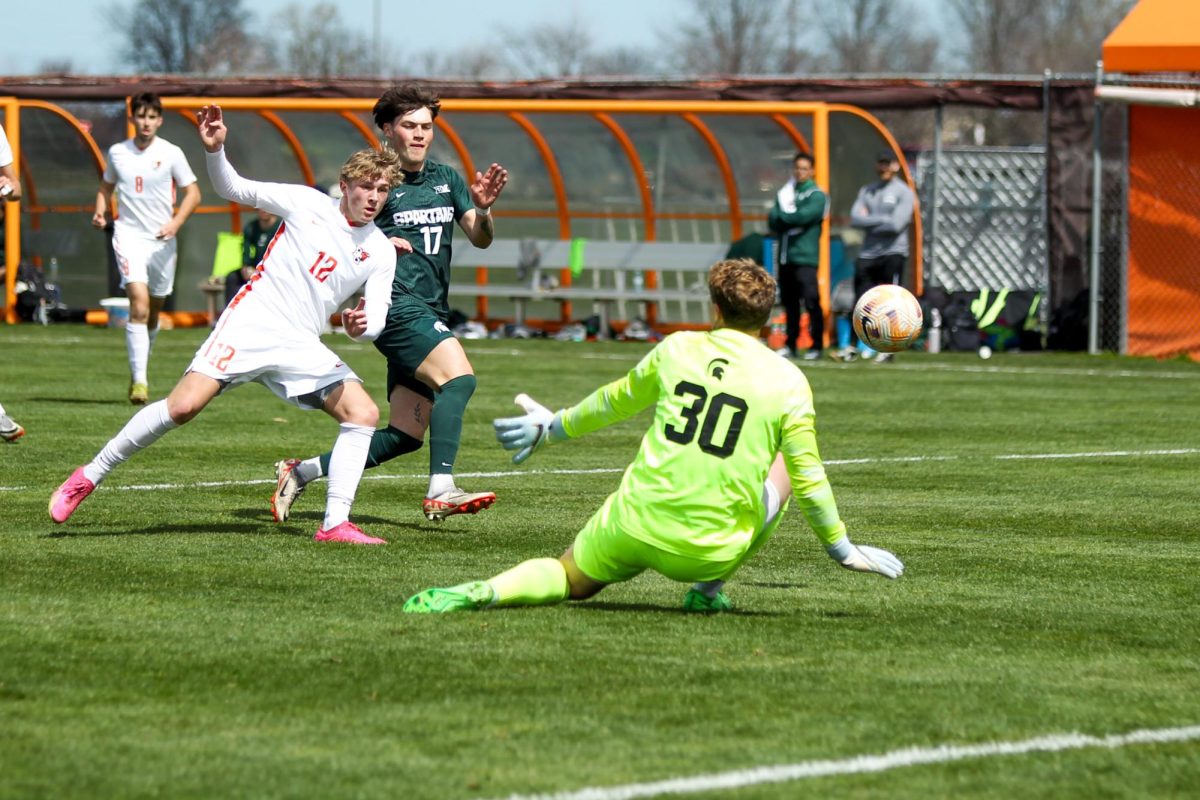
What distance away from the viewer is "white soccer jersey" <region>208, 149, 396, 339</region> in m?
7.89

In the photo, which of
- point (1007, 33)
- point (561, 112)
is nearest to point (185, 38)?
point (1007, 33)

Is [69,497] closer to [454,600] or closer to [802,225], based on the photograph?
[454,600]

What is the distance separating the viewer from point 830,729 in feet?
15.5

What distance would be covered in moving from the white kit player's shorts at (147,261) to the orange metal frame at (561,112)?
28.7 feet

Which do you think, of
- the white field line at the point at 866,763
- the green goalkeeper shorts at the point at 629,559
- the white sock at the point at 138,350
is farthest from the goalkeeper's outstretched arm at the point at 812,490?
the white sock at the point at 138,350

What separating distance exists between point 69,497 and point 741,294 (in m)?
3.25

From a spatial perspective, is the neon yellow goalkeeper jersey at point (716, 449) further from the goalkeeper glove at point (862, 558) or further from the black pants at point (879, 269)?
the black pants at point (879, 269)

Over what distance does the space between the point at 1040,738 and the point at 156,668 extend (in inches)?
92.7

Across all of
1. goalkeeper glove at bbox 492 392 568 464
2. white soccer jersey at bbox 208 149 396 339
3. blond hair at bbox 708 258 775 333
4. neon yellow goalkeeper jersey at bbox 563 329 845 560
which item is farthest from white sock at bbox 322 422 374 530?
blond hair at bbox 708 258 775 333

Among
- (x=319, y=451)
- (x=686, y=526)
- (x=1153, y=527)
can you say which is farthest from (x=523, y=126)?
(x=686, y=526)

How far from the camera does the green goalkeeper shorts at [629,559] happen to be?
237 inches

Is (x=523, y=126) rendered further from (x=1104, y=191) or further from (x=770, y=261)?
(x=1104, y=191)

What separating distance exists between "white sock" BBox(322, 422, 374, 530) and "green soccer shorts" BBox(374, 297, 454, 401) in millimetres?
614

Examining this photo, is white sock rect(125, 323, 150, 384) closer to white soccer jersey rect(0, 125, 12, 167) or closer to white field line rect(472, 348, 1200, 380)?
white soccer jersey rect(0, 125, 12, 167)
